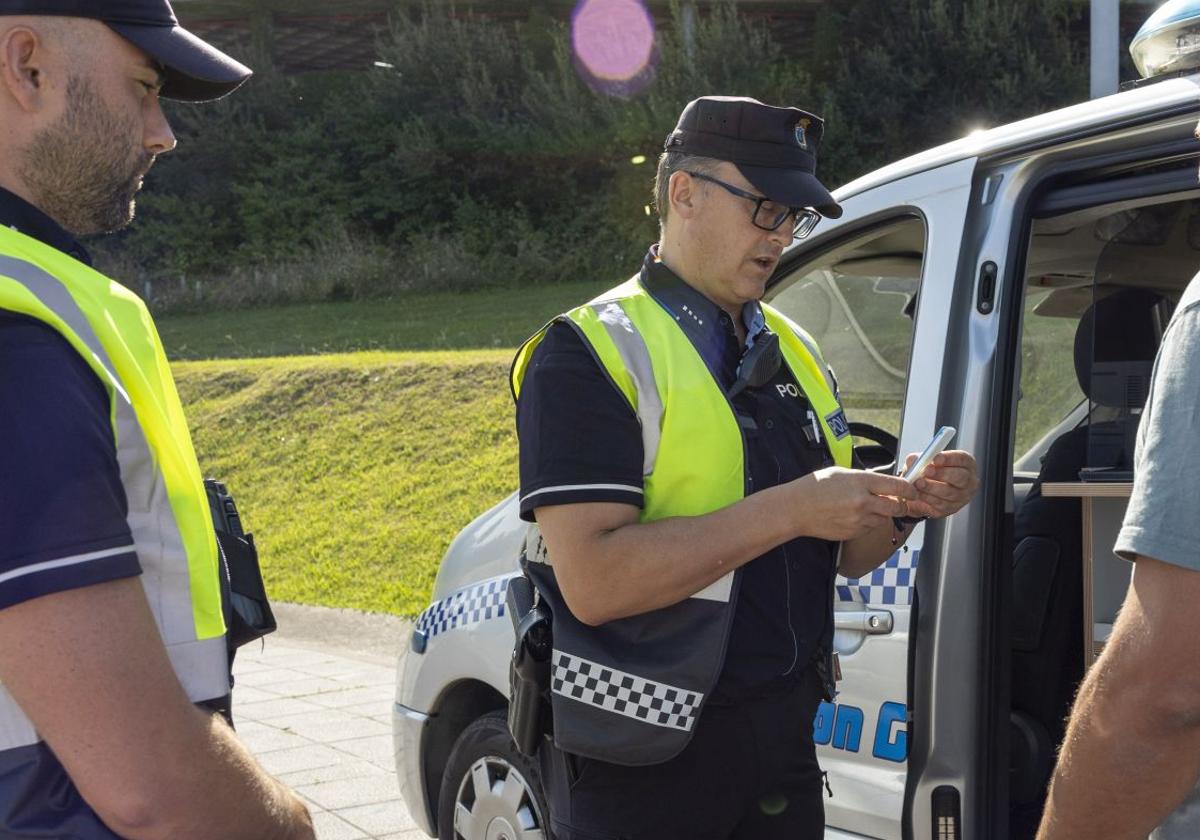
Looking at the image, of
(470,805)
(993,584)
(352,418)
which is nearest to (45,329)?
(993,584)

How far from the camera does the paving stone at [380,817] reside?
4688 mm

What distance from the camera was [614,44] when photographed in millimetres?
25000

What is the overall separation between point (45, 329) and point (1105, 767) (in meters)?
1.16

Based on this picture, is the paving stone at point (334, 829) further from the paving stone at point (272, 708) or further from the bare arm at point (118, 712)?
the bare arm at point (118, 712)

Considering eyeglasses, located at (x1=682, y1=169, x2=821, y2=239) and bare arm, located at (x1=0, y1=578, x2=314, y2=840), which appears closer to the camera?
bare arm, located at (x1=0, y1=578, x2=314, y2=840)

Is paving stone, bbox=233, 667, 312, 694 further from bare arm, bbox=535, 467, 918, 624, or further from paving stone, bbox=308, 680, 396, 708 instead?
bare arm, bbox=535, 467, 918, 624

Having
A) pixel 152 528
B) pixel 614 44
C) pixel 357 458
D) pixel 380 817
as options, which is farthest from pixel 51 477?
pixel 614 44

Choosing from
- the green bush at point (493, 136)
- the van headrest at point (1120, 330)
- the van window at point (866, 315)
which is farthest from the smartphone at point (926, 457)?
the green bush at point (493, 136)

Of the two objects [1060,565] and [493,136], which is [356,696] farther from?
[493,136]

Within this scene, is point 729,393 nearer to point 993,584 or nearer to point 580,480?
point 580,480

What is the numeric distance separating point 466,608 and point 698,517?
60.8 inches

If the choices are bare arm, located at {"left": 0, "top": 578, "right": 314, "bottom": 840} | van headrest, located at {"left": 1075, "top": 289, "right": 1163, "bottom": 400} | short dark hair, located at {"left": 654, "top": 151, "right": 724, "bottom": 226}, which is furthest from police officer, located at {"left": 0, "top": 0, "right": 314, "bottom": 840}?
van headrest, located at {"left": 1075, "top": 289, "right": 1163, "bottom": 400}

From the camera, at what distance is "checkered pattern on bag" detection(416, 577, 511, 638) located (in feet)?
11.4

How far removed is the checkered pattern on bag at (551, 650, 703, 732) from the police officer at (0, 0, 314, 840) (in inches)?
30.8
